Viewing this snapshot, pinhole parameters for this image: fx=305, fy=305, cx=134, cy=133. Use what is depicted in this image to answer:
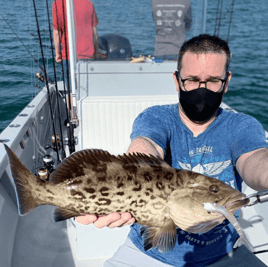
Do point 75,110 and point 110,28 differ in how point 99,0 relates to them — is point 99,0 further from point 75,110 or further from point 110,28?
point 75,110

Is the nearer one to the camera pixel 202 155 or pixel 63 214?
pixel 63 214

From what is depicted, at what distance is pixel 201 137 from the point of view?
7.02ft

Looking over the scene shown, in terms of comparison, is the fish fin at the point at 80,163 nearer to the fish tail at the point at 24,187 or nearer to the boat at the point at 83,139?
the fish tail at the point at 24,187

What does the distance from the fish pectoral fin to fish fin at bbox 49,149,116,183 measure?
0.47 metres

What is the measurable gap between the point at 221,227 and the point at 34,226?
8.31ft

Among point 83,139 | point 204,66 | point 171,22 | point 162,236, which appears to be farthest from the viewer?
point 171,22

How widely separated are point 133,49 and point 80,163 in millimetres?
9237

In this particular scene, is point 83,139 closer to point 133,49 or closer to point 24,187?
point 24,187

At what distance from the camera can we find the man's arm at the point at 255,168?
1710mm

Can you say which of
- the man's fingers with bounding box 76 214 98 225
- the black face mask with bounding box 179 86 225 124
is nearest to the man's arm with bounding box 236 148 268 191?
the black face mask with bounding box 179 86 225 124

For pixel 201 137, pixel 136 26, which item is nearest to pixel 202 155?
pixel 201 137

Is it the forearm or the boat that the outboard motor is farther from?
the forearm

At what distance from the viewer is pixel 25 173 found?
1.57m

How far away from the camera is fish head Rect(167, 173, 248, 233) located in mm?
1565
